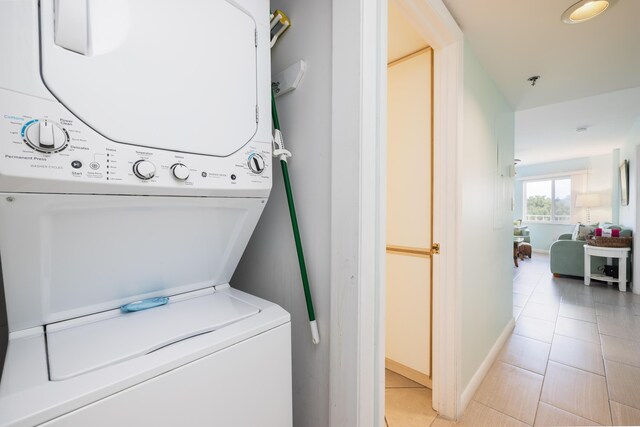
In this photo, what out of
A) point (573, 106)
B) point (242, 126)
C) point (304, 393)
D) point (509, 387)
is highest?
point (573, 106)

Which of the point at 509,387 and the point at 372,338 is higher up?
the point at 372,338

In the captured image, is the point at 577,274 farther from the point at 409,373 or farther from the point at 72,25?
the point at 72,25

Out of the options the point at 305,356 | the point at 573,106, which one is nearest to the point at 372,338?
the point at 305,356

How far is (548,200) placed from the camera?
7.53 meters

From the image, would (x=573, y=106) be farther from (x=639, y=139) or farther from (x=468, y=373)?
(x=468, y=373)

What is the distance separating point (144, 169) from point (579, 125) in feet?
18.6

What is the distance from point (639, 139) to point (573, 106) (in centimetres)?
144

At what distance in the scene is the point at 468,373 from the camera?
1721 mm

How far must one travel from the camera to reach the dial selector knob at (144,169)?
0.57 metres

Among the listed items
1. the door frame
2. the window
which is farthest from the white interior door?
the window

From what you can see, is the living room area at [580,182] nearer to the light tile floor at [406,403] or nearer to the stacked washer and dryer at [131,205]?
the light tile floor at [406,403]

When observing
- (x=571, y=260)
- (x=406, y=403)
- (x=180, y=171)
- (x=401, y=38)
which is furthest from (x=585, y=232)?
(x=180, y=171)

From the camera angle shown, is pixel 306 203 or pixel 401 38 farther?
pixel 401 38

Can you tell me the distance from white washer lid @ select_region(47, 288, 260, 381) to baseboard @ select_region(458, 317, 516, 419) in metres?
1.67
